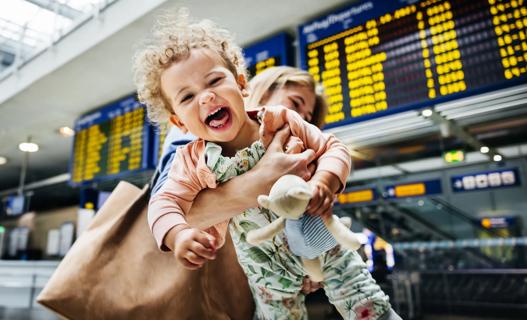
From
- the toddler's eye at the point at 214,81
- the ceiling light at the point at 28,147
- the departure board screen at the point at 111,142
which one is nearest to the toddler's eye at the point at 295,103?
the toddler's eye at the point at 214,81

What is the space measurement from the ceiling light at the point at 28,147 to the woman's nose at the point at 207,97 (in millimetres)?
5639

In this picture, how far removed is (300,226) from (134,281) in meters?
0.52

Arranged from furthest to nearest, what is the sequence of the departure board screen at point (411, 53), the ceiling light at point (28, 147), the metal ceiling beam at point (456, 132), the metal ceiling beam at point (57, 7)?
the ceiling light at point (28, 147) < the metal ceiling beam at point (456, 132) < the departure board screen at point (411, 53) < the metal ceiling beam at point (57, 7)

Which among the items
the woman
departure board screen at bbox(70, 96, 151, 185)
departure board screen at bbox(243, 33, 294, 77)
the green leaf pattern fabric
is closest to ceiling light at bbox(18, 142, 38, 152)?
departure board screen at bbox(70, 96, 151, 185)

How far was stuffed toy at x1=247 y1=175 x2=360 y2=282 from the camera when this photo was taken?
15.6 inches

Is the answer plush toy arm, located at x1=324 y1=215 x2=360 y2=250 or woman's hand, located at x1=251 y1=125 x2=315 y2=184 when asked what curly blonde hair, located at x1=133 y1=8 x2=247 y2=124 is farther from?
plush toy arm, located at x1=324 y1=215 x2=360 y2=250

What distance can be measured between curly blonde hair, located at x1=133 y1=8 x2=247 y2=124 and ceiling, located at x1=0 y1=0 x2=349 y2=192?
148cm

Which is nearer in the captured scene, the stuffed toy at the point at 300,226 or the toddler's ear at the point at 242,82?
the stuffed toy at the point at 300,226

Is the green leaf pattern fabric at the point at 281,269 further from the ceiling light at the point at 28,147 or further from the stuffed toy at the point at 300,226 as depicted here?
the ceiling light at the point at 28,147

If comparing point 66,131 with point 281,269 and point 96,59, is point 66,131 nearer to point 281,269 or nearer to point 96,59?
point 96,59

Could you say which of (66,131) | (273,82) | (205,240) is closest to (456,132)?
(273,82)

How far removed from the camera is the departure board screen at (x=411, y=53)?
1884 mm

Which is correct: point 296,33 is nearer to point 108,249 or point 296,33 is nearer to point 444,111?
point 444,111

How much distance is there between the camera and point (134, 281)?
818 millimetres
